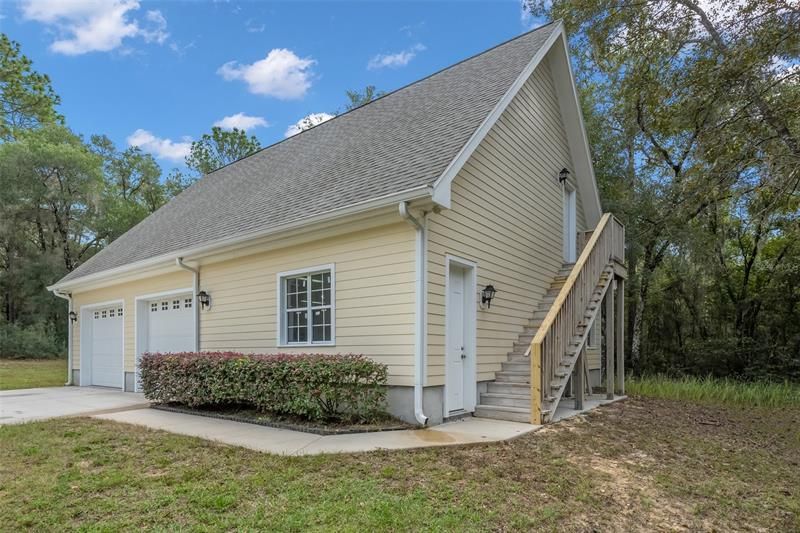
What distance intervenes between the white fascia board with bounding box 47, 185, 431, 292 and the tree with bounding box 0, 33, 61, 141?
3.45 m

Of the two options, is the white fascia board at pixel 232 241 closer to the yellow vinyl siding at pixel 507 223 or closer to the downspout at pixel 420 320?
the downspout at pixel 420 320

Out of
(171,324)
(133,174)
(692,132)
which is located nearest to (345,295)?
(171,324)

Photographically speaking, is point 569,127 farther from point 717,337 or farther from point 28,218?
point 28,218

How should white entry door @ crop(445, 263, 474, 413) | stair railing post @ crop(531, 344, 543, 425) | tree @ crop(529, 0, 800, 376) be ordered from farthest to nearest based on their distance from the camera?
tree @ crop(529, 0, 800, 376)
white entry door @ crop(445, 263, 474, 413)
stair railing post @ crop(531, 344, 543, 425)

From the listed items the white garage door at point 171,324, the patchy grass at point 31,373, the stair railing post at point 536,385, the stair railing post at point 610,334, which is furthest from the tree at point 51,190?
the stair railing post at point 536,385

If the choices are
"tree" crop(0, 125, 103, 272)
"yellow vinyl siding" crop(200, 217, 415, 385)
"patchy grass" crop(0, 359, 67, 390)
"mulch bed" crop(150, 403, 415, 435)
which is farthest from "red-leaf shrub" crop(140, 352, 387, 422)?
"tree" crop(0, 125, 103, 272)

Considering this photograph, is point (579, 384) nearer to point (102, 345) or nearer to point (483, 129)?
point (483, 129)

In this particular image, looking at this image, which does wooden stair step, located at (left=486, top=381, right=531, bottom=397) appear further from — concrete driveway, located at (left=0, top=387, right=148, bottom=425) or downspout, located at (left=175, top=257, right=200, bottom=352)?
concrete driveway, located at (left=0, top=387, right=148, bottom=425)

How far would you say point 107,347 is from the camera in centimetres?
1293

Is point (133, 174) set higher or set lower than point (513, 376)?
higher

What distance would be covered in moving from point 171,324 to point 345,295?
5.60 metres

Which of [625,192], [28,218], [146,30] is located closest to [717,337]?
[625,192]

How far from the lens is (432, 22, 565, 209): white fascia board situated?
6.46 metres

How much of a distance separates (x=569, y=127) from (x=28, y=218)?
26.8 m
